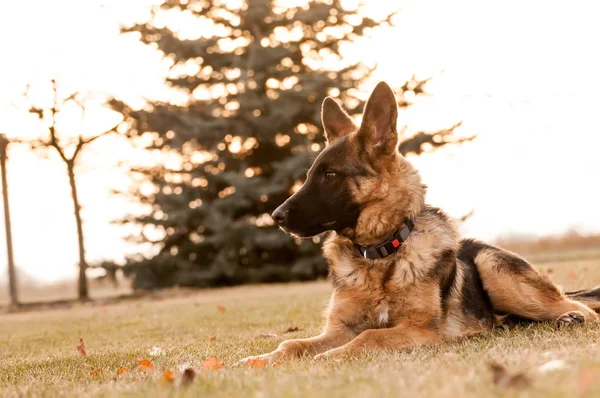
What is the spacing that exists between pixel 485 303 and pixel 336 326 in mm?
1364

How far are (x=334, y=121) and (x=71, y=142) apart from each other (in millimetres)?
14973

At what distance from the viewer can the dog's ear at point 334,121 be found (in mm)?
5840

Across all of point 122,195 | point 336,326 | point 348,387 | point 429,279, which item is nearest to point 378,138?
point 429,279

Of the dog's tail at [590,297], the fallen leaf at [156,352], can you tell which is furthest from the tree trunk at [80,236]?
the dog's tail at [590,297]

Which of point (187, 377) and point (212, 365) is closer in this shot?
point (187, 377)

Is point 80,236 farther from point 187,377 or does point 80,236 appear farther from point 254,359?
point 187,377

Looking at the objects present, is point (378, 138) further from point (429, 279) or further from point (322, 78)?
point (322, 78)

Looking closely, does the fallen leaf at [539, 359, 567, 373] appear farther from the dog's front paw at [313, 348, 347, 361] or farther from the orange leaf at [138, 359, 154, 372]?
the orange leaf at [138, 359, 154, 372]

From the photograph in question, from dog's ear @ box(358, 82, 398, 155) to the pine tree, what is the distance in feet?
48.4

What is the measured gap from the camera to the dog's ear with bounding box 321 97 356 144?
5.84 metres

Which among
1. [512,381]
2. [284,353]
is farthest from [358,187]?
[512,381]

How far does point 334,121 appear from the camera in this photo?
19.2ft

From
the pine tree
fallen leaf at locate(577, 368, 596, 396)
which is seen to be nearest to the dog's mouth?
fallen leaf at locate(577, 368, 596, 396)

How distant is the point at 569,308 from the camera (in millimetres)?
5344
